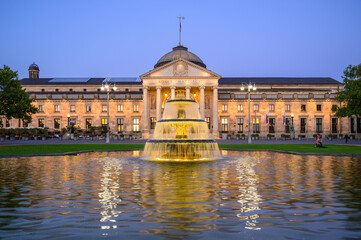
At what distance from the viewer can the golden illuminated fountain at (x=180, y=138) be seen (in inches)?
928

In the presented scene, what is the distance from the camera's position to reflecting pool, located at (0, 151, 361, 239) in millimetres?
6508

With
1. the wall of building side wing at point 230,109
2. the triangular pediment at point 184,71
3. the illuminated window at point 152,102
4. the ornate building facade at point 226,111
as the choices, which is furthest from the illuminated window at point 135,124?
the triangular pediment at point 184,71

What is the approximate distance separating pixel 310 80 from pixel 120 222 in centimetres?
9655

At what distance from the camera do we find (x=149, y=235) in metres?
6.29

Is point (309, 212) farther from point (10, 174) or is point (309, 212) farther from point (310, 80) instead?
point (310, 80)

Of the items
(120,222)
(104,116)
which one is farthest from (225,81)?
(120,222)

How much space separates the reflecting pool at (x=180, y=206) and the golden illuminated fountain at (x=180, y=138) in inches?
348

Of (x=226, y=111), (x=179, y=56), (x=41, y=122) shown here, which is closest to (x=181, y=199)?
(x=226, y=111)

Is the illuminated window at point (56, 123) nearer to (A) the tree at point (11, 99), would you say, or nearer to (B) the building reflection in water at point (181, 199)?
(A) the tree at point (11, 99)

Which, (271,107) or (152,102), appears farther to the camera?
(152,102)

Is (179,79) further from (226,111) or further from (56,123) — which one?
(56,123)

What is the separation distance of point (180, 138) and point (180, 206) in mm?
16590

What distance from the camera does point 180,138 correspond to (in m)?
25.2

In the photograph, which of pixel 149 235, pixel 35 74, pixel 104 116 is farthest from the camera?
pixel 35 74
